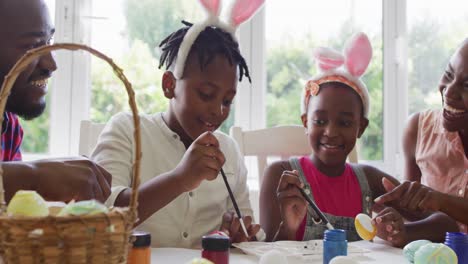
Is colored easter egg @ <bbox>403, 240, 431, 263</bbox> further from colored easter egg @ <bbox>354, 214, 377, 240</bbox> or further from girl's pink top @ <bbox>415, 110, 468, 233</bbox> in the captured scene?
girl's pink top @ <bbox>415, 110, 468, 233</bbox>

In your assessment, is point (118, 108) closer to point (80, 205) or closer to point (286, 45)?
point (286, 45)

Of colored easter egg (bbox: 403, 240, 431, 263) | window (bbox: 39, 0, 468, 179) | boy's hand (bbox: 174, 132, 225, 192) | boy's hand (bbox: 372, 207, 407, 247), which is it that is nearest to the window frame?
window (bbox: 39, 0, 468, 179)

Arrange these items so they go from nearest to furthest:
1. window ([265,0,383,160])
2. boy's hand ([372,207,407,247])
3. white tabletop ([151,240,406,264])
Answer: white tabletop ([151,240,406,264]), boy's hand ([372,207,407,247]), window ([265,0,383,160])

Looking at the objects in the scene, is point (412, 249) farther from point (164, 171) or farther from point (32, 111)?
point (32, 111)

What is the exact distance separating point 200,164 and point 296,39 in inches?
59.5

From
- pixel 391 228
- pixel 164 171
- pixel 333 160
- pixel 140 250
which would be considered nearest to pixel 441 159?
pixel 333 160

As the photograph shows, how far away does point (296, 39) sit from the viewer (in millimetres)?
2473

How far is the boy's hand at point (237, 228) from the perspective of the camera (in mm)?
1170

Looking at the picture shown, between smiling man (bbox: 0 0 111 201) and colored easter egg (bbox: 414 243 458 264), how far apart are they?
0.53m

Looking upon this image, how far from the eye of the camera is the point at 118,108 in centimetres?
233

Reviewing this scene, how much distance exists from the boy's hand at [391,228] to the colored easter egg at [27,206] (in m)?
0.82

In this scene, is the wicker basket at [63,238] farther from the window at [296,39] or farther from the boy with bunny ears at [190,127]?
the window at [296,39]

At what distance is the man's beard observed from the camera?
3.96 ft

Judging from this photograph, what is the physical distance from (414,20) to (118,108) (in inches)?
56.4
